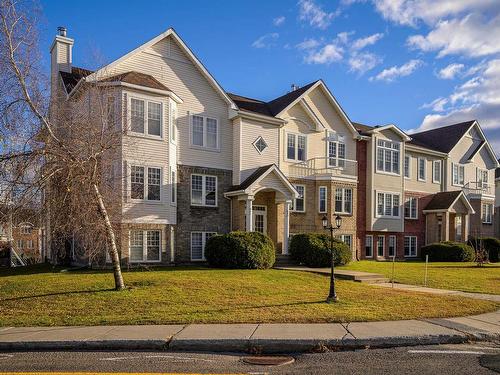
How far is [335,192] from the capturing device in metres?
28.9

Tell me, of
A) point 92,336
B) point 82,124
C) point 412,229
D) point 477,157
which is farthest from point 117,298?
point 477,157

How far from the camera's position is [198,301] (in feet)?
42.4

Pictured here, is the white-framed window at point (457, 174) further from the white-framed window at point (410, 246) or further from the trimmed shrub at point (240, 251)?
the trimmed shrub at point (240, 251)

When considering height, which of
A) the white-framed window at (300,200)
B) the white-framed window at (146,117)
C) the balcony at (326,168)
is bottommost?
the white-framed window at (300,200)

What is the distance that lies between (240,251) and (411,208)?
2080cm

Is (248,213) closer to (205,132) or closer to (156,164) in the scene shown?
(205,132)

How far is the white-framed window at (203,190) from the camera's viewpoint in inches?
941

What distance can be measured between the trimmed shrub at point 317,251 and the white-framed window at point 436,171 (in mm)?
18277

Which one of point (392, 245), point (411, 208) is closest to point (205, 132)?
point (392, 245)

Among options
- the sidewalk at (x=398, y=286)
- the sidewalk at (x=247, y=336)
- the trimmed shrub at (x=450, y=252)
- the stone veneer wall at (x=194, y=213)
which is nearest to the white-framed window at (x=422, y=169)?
the trimmed shrub at (x=450, y=252)

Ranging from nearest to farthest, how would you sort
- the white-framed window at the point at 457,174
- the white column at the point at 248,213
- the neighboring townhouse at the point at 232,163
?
the neighboring townhouse at the point at 232,163, the white column at the point at 248,213, the white-framed window at the point at 457,174

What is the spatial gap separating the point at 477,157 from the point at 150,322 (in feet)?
128

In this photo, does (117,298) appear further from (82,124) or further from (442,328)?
(442,328)

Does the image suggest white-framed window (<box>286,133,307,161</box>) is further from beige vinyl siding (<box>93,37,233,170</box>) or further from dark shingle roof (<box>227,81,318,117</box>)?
beige vinyl siding (<box>93,37,233,170</box>)
